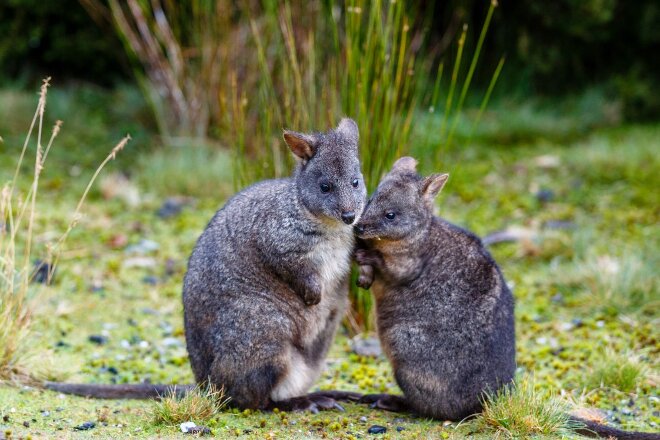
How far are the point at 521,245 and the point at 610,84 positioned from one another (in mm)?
4572

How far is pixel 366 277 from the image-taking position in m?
5.39

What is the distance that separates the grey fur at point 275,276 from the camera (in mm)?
5180

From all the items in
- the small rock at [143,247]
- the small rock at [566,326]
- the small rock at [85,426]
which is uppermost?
the small rock at [85,426]

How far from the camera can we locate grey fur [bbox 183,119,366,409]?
5180 millimetres

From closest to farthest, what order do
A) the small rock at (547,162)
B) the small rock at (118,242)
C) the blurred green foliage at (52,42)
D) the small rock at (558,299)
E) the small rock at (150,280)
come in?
the small rock at (558,299), the small rock at (150,280), the small rock at (118,242), the small rock at (547,162), the blurred green foliage at (52,42)

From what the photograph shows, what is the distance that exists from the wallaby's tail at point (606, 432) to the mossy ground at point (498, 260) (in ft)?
1.66

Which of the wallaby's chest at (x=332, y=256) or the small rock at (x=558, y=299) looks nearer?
the wallaby's chest at (x=332, y=256)

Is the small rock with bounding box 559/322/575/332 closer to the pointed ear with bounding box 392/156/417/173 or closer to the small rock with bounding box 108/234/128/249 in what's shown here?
the pointed ear with bounding box 392/156/417/173

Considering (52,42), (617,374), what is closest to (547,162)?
(617,374)

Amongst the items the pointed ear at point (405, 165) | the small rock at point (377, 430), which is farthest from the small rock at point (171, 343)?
the pointed ear at point (405, 165)

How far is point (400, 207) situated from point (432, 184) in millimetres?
244

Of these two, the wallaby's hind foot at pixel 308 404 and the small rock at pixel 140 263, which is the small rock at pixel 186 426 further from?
the small rock at pixel 140 263

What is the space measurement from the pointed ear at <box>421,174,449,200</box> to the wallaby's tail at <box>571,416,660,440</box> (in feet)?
5.02

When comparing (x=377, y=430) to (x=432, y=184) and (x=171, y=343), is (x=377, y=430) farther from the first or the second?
(x=171, y=343)
